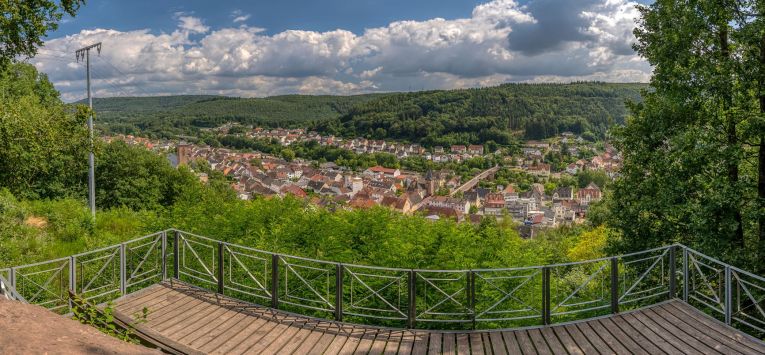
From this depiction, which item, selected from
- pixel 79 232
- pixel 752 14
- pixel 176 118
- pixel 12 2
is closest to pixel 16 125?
pixel 12 2

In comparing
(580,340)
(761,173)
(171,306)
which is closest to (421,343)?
(580,340)

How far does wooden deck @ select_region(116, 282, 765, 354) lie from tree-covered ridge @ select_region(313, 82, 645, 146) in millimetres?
126876

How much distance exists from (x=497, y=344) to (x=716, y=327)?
2.62 meters

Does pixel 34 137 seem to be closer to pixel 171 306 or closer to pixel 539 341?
pixel 171 306

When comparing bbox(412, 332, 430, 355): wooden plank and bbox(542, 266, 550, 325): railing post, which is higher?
bbox(542, 266, 550, 325): railing post

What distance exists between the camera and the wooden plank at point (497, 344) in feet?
18.5

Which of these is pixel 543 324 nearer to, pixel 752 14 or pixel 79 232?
pixel 752 14

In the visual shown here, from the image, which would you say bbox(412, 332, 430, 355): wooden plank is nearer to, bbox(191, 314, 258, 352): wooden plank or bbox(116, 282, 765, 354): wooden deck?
bbox(116, 282, 765, 354): wooden deck

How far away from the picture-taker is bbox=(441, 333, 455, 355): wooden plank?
5.70 metres

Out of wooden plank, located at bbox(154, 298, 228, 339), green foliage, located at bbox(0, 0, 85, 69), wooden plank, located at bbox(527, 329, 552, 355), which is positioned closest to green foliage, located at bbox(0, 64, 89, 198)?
green foliage, located at bbox(0, 0, 85, 69)

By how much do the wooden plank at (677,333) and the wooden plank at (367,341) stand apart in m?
3.40

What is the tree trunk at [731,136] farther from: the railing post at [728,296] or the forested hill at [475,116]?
the forested hill at [475,116]

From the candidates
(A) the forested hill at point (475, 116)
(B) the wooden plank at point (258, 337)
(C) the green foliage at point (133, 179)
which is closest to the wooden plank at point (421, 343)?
(B) the wooden plank at point (258, 337)

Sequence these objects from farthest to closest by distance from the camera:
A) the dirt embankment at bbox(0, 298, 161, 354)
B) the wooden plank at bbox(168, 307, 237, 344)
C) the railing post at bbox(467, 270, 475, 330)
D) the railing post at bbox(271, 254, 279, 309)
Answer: the railing post at bbox(271, 254, 279, 309) → the railing post at bbox(467, 270, 475, 330) → the wooden plank at bbox(168, 307, 237, 344) → the dirt embankment at bbox(0, 298, 161, 354)
